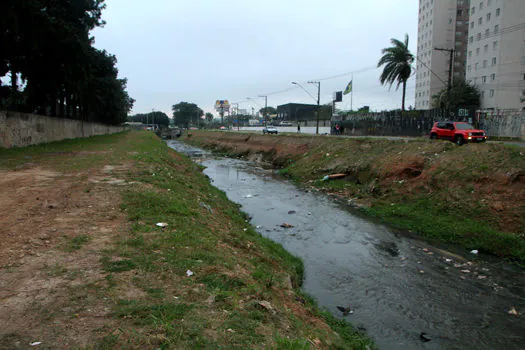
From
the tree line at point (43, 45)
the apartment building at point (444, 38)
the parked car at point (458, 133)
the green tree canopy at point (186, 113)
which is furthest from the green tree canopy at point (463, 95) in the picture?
the green tree canopy at point (186, 113)

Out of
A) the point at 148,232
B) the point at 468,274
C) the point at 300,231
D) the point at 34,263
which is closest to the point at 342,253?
the point at 300,231

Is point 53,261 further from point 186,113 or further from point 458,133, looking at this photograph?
point 186,113

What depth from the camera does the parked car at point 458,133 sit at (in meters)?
20.5

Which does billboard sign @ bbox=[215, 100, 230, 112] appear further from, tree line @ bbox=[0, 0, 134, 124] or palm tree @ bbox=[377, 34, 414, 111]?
tree line @ bbox=[0, 0, 134, 124]

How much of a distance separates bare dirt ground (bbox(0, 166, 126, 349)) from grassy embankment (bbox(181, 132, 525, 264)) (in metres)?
10.5

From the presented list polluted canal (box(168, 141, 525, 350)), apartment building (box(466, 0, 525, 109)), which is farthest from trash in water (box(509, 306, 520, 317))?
apartment building (box(466, 0, 525, 109))

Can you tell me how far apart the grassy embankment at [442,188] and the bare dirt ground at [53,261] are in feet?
34.5

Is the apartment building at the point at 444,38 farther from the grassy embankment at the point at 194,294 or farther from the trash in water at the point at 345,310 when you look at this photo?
the grassy embankment at the point at 194,294

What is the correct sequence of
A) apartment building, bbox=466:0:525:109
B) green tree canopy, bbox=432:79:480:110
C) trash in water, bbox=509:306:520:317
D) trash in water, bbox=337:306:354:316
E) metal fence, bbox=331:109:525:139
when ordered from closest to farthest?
1. trash in water, bbox=337:306:354:316
2. trash in water, bbox=509:306:520:317
3. metal fence, bbox=331:109:525:139
4. apartment building, bbox=466:0:525:109
5. green tree canopy, bbox=432:79:480:110

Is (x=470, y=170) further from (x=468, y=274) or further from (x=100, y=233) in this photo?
(x=100, y=233)

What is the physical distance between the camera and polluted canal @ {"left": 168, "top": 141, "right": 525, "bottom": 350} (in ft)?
20.9

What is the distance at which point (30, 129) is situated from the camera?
25.2m

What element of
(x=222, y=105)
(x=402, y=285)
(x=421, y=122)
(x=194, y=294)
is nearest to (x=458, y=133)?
(x=402, y=285)

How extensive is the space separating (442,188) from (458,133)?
26.8 ft
